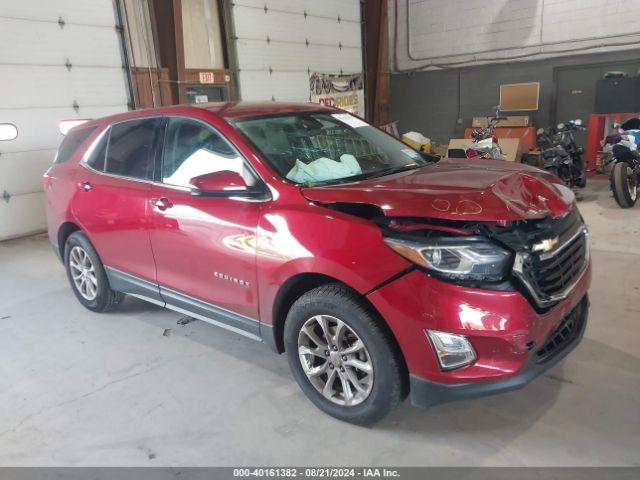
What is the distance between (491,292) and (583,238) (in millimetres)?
885

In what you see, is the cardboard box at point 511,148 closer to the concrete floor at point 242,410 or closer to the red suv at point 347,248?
the concrete floor at point 242,410

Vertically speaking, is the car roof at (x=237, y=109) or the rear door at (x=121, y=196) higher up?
the car roof at (x=237, y=109)

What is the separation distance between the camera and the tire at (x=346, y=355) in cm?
210

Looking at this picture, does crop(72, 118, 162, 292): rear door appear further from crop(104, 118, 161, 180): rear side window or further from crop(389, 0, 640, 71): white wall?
crop(389, 0, 640, 71): white wall

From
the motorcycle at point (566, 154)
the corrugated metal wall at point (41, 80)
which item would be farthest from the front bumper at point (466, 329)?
the corrugated metal wall at point (41, 80)

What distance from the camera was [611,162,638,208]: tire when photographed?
594 cm

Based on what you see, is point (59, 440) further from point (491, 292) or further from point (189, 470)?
point (491, 292)

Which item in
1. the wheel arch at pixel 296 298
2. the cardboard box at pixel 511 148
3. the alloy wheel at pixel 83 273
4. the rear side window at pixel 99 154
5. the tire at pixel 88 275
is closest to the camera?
the wheel arch at pixel 296 298

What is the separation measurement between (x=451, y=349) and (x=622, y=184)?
16.9 ft

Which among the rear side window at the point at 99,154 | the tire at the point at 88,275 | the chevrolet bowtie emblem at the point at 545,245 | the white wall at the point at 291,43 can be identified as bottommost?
the tire at the point at 88,275

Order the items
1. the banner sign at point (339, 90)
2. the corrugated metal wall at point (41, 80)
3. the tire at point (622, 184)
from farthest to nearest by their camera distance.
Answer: the banner sign at point (339, 90), the corrugated metal wall at point (41, 80), the tire at point (622, 184)

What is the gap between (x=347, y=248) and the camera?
6.90ft

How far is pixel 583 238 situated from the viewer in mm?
2471

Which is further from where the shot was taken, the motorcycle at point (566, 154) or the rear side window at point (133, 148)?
the motorcycle at point (566, 154)
